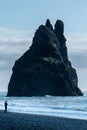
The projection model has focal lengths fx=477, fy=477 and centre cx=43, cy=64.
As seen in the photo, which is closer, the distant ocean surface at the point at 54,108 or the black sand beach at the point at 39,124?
the black sand beach at the point at 39,124

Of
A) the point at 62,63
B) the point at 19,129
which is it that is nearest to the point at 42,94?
the point at 62,63

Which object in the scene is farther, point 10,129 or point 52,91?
point 52,91

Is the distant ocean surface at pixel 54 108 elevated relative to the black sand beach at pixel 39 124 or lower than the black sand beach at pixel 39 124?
elevated

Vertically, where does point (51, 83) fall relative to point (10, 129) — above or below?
above

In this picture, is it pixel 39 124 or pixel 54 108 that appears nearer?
pixel 39 124

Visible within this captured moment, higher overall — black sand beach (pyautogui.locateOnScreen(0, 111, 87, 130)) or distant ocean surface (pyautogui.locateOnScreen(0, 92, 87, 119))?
distant ocean surface (pyautogui.locateOnScreen(0, 92, 87, 119))

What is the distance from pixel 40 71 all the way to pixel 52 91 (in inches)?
395

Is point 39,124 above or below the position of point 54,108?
below

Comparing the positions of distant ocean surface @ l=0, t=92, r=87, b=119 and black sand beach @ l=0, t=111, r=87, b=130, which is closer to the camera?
black sand beach @ l=0, t=111, r=87, b=130

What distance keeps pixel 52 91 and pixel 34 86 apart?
805cm

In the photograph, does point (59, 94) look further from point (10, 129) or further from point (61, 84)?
point (10, 129)

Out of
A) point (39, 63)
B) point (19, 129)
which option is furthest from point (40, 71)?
point (19, 129)

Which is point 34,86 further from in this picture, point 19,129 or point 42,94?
point 19,129

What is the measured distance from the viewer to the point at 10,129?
123 ft
